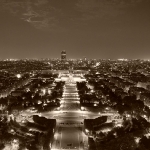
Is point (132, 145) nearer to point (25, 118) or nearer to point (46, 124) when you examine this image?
point (46, 124)

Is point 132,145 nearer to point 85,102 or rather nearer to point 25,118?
point 25,118

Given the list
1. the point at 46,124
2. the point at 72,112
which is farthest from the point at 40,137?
the point at 72,112

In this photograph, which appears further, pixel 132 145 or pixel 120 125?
pixel 120 125

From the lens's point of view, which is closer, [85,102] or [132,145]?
[132,145]

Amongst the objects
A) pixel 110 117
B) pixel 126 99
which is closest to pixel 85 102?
pixel 126 99

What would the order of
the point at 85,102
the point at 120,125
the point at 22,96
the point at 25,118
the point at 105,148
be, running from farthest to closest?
1. the point at 22,96
2. the point at 85,102
3. the point at 25,118
4. the point at 120,125
5. the point at 105,148

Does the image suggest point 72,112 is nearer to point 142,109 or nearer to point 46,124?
point 46,124

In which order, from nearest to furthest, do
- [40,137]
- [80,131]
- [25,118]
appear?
[40,137]
[80,131]
[25,118]

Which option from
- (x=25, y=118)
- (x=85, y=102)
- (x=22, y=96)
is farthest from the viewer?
A: (x=22, y=96)

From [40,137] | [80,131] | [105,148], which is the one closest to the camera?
[105,148]
